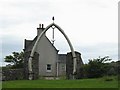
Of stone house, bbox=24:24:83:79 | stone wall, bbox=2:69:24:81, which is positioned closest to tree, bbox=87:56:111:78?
stone wall, bbox=2:69:24:81

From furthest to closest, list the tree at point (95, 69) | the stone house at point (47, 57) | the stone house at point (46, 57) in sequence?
1. the stone house at point (47, 57)
2. the stone house at point (46, 57)
3. the tree at point (95, 69)

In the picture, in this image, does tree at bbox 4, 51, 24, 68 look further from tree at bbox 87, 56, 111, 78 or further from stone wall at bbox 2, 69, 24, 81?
tree at bbox 87, 56, 111, 78

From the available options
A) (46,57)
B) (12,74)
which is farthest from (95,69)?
(46,57)

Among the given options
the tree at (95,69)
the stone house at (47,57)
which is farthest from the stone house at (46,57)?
the tree at (95,69)

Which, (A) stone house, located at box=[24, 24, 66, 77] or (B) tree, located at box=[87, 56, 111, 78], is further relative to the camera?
(A) stone house, located at box=[24, 24, 66, 77]

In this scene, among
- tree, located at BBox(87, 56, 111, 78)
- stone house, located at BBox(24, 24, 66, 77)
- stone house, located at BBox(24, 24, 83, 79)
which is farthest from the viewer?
stone house, located at BBox(24, 24, 66, 77)

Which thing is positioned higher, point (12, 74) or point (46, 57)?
point (46, 57)

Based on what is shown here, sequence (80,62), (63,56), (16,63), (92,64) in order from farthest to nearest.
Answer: (63,56) → (16,63) → (80,62) → (92,64)

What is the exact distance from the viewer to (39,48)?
2242 inches

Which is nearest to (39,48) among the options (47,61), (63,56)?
Answer: (47,61)

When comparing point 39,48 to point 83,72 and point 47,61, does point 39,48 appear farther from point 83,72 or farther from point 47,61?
point 83,72

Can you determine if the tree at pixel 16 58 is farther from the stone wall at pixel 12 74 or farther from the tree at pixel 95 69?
the tree at pixel 95 69

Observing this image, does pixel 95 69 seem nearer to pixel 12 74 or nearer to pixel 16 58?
pixel 12 74

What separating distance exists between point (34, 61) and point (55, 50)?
17228 mm
